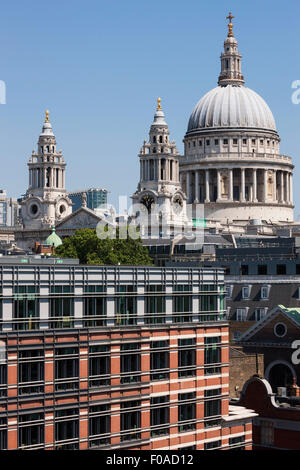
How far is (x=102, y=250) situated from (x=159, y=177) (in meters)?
51.9

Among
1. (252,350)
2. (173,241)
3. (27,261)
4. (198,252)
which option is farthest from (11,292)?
(173,241)

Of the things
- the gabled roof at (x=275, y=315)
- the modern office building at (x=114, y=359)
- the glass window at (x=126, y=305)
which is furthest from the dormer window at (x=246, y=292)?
the glass window at (x=126, y=305)

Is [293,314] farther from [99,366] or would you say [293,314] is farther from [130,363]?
[99,366]

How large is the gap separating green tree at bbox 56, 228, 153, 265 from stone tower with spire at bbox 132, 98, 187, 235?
131 feet

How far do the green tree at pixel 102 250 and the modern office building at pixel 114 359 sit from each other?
241 feet

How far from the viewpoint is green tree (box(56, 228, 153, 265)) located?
138 m

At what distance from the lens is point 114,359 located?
2233 inches

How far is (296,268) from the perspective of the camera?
10469 cm

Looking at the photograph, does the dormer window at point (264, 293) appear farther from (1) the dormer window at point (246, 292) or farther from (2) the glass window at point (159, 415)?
(2) the glass window at point (159, 415)

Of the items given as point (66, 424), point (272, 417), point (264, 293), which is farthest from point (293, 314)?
point (66, 424)

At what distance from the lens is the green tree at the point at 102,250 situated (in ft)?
454

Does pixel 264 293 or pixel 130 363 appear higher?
pixel 264 293

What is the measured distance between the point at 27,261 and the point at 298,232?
134353mm

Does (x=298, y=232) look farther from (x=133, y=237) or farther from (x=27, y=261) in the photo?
(x=27, y=261)
